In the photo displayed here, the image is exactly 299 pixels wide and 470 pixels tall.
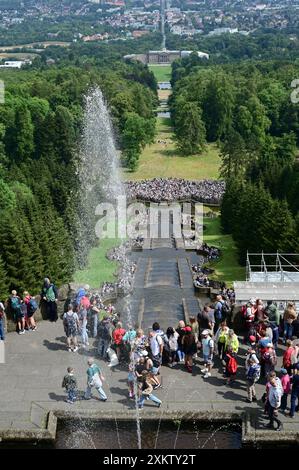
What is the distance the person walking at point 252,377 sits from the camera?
19.2 m

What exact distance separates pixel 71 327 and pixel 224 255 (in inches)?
1209

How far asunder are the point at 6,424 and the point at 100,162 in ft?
186

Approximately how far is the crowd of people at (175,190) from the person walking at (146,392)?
52358 mm

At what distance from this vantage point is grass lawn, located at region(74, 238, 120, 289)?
4359 centimetres

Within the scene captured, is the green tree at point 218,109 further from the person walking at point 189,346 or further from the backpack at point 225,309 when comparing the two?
the person walking at point 189,346

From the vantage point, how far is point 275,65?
511ft

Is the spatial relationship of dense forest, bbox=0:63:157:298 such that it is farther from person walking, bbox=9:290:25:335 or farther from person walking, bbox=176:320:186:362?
person walking, bbox=176:320:186:362

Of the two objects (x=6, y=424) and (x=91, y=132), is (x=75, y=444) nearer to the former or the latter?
(x=6, y=424)

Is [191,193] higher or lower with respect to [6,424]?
lower

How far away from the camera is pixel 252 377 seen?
1914 cm

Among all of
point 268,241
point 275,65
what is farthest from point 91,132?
point 275,65

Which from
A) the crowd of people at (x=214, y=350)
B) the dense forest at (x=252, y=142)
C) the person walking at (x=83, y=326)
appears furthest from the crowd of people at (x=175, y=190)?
the person walking at (x=83, y=326)

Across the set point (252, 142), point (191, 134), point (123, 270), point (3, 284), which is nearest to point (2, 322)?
point (3, 284)

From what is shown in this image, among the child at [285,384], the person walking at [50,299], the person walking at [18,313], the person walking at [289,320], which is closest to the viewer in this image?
the child at [285,384]
